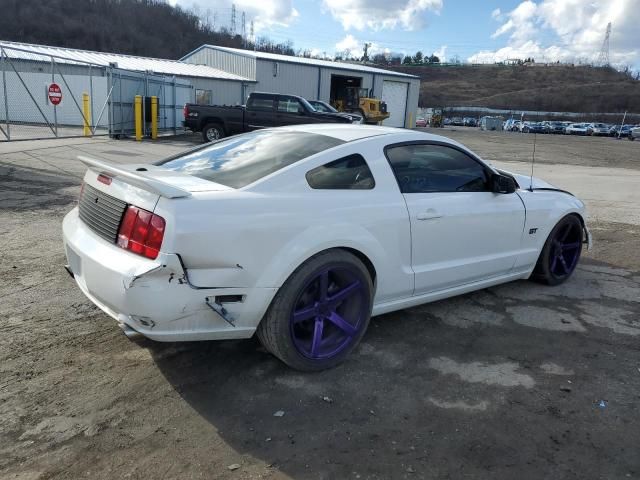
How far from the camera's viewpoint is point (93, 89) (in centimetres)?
2616

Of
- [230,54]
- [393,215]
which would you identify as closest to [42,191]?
[393,215]

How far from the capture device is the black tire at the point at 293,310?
10.0 ft

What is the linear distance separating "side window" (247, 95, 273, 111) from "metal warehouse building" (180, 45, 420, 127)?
11.9m

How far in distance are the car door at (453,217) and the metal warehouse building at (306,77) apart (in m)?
28.3

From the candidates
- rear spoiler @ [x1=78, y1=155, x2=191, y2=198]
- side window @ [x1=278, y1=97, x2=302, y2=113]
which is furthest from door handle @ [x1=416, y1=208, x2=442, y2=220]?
side window @ [x1=278, y1=97, x2=302, y2=113]

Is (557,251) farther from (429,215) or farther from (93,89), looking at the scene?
(93,89)

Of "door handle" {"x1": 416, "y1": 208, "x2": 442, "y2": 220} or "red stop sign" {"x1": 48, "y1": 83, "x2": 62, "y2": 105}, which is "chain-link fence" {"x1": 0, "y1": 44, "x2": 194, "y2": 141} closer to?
"red stop sign" {"x1": 48, "y1": 83, "x2": 62, "y2": 105}

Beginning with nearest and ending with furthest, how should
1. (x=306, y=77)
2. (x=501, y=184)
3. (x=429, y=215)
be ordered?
(x=429, y=215), (x=501, y=184), (x=306, y=77)

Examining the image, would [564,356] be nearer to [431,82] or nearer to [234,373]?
[234,373]

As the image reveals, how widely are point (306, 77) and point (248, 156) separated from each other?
116ft

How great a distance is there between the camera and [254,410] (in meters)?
2.91

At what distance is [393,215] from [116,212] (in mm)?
1767

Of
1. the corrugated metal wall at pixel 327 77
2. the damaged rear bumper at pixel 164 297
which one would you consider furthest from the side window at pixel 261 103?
the corrugated metal wall at pixel 327 77

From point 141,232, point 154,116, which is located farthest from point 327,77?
point 141,232
